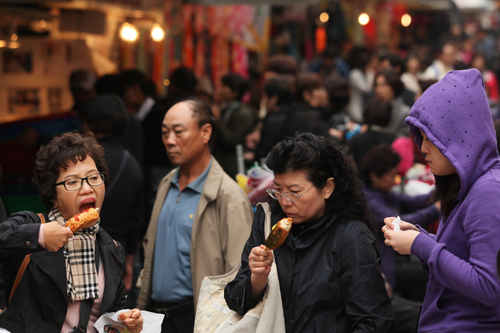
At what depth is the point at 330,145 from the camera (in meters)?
3.10

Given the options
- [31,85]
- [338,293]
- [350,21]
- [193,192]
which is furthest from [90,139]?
[350,21]

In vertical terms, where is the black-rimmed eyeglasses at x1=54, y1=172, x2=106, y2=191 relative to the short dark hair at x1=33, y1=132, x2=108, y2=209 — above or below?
below

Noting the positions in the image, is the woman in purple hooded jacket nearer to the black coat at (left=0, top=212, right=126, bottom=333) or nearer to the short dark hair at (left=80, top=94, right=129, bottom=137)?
the black coat at (left=0, top=212, right=126, bottom=333)

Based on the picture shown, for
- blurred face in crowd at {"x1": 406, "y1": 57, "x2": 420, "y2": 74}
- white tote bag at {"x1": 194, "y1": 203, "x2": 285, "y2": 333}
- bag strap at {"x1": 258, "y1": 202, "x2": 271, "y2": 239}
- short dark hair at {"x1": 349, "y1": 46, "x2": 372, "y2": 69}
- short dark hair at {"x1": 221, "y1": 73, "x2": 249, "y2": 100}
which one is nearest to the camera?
white tote bag at {"x1": 194, "y1": 203, "x2": 285, "y2": 333}

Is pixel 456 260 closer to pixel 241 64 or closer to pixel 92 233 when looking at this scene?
pixel 92 233

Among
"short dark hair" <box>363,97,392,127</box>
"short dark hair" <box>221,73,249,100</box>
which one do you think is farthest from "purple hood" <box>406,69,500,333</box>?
"short dark hair" <box>221,73,249,100</box>

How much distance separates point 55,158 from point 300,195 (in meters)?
1.25

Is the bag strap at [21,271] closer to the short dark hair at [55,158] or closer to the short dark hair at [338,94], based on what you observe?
the short dark hair at [55,158]

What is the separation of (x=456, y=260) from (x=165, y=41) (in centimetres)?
745

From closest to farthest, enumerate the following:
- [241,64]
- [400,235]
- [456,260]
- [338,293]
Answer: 1. [456,260]
2. [400,235]
3. [338,293]
4. [241,64]

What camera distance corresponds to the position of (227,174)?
518 centimetres

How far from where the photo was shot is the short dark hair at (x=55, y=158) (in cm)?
291

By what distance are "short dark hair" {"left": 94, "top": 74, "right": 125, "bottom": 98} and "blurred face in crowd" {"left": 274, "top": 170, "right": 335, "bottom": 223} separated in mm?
4439

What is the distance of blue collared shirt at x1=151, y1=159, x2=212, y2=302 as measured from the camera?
3.85m
